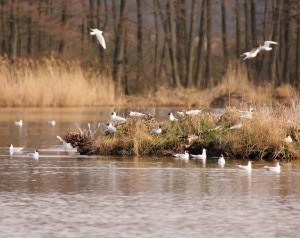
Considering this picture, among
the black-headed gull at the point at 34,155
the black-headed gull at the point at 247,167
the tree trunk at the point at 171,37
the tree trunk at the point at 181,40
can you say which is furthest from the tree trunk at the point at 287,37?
the black-headed gull at the point at 247,167

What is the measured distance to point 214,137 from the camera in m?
18.5

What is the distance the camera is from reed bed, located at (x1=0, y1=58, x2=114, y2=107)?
37.6 metres

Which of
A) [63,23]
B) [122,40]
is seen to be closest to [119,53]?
[122,40]

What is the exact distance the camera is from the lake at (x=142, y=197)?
33.9 ft

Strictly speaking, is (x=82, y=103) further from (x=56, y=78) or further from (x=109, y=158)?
(x=109, y=158)

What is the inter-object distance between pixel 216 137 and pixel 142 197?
5.87 m

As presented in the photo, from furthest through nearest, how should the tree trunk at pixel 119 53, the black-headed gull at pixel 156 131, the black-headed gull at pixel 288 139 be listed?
the tree trunk at pixel 119 53 < the black-headed gull at pixel 156 131 < the black-headed gull at pixel 288 139

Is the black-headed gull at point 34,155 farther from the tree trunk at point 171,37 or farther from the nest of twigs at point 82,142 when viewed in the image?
the tree trunk at point 171,37

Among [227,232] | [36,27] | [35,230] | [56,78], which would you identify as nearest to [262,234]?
[227,232]

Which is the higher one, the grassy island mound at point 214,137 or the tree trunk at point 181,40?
the tree trunk at point 181,40

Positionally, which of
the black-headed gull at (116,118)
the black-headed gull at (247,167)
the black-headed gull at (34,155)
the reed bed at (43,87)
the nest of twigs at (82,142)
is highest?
the reed bed at (43,87)

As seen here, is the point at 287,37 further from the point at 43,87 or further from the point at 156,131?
the point at 156,131

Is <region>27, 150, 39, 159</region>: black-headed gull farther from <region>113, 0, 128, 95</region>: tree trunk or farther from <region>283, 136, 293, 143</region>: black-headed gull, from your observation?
<region>113, 0, 128, 95</region>: tree trunk

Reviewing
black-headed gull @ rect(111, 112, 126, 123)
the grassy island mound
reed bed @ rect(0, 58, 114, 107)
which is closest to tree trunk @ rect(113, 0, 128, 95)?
reed bed @ rect(0, 58, 114, 107)
